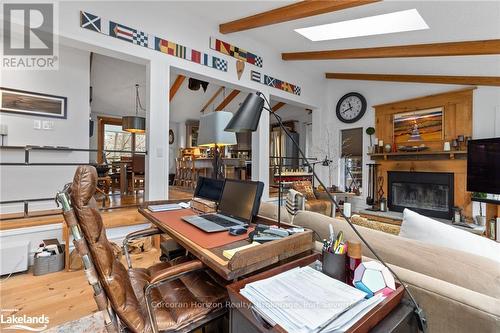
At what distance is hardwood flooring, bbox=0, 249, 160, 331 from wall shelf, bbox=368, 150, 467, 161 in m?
5.05

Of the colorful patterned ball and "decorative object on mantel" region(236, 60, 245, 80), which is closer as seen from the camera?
the colorful patterned ball

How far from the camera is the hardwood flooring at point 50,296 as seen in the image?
1.73 m

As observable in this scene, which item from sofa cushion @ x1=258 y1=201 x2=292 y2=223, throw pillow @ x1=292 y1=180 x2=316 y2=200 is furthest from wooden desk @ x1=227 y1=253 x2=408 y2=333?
throw pillow @ x1=292 y1=180 x2=316 y2=200

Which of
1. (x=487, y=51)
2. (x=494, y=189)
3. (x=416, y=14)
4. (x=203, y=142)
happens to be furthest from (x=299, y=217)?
(x=494, y=189)

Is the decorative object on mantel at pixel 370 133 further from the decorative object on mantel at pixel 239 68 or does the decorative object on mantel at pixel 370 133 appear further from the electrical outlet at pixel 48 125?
the electrical outlet at pixel 48 125

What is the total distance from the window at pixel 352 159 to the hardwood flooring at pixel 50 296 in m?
5.08

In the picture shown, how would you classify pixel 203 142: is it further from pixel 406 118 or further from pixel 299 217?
pixel 406 118

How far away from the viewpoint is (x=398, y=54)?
3.42 m

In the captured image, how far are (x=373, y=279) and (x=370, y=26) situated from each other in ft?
11.2

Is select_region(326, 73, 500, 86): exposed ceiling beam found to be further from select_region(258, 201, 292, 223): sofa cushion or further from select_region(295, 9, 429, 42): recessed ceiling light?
select_region(258, 201, 292, 223): sofa cushion

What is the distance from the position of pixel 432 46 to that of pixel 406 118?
168 centimetres

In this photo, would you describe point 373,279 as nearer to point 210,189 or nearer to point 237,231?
point 237,231

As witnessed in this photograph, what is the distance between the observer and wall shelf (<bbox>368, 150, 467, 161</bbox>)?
3.85 m

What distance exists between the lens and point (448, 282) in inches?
34.5
